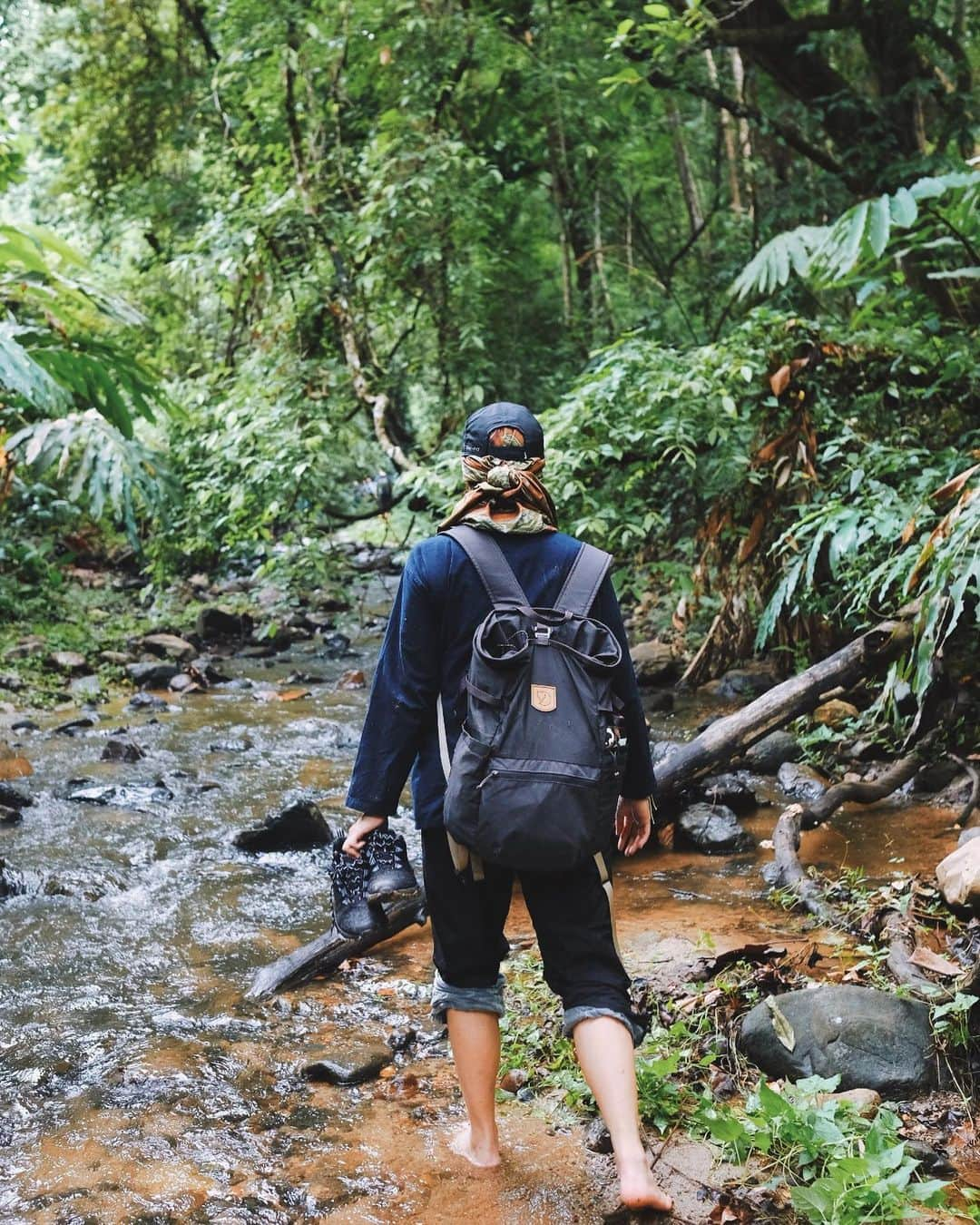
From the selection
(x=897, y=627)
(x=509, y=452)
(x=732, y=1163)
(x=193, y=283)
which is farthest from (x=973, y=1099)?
(x=193, y=283)

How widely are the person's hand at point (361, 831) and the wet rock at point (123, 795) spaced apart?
367 centimetres

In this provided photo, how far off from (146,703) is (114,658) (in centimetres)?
145

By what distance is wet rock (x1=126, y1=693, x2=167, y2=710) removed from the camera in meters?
8.45

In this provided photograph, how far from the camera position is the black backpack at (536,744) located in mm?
2230

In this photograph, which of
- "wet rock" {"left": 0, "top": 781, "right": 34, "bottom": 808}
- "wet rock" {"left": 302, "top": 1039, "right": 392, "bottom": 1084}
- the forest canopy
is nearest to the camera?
"wet rock" {"left": 302, "top": 1039, "right": 392, "bottom": 1084}

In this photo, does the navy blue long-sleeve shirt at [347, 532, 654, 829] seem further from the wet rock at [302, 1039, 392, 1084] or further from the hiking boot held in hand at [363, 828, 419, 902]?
the wet rock at [302, 1039, 392, 1084]

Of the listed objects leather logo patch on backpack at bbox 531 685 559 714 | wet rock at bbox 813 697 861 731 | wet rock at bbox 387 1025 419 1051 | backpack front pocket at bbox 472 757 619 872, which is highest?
leather logo patch on backpack at bbox 531 685 559 714

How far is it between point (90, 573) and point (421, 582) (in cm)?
1192

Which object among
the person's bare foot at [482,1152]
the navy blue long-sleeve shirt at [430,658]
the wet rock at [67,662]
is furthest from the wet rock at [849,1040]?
the wet rock at [67,662]

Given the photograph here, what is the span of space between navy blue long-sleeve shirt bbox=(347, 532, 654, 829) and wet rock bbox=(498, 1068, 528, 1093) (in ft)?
3.27

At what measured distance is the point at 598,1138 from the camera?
264 cm

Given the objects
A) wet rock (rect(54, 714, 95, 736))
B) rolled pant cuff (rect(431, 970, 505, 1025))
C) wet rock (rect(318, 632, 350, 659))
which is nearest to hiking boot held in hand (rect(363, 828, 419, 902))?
rolled pant cuff (rect(431, 970, 505, 1025))

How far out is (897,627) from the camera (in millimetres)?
4961

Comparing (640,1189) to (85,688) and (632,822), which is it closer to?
(632,822)
